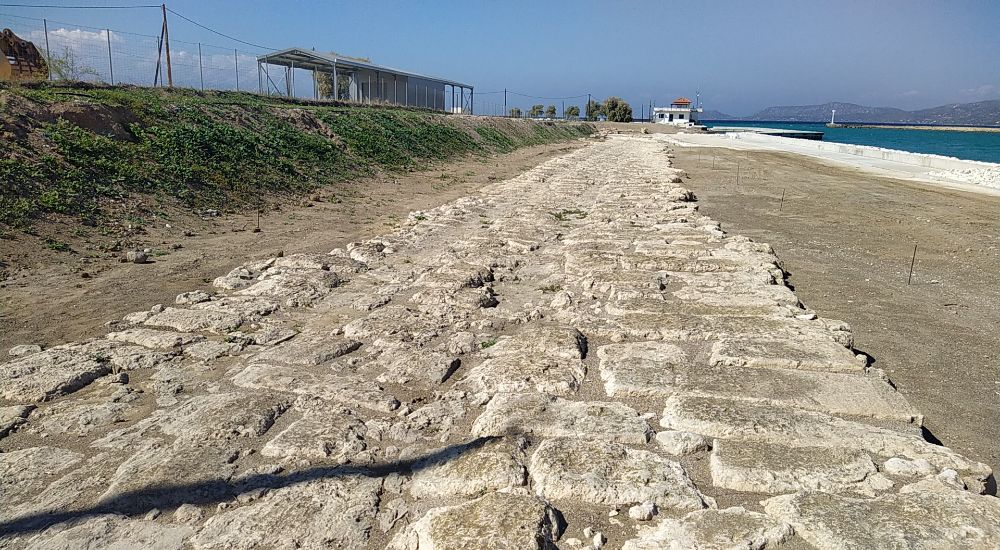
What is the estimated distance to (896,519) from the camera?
7.39ft

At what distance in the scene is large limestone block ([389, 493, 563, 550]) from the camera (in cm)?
213

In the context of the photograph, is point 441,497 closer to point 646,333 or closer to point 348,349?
point 348,349

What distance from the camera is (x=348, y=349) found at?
408cm

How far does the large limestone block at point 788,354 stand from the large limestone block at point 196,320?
3.58m

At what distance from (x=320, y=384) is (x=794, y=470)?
2611mm

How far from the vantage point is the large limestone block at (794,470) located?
8.29 ft

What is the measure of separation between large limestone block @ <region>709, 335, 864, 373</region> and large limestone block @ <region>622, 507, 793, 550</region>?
59.4 inches

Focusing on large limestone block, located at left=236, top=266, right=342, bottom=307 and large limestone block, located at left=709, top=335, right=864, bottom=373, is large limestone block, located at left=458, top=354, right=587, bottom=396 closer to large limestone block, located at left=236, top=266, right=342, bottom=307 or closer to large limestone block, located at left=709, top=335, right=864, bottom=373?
large limestone block, located at left=709, top=335, right=864, bottom=373

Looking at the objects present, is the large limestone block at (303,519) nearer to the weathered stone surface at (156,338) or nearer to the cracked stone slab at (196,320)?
the weathered stone surface at (156,338)

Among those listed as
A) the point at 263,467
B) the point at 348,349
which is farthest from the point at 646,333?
the point at 263,467

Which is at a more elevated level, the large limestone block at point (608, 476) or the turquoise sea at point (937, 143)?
the turquoise sea at point (937, 143)

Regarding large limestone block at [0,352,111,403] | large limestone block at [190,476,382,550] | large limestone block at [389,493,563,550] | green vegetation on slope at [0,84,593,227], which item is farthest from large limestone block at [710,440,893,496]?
green vegetation on slope at [0,84,593,227]

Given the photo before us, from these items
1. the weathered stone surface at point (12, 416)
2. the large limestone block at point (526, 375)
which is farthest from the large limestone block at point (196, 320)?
the large limestone block at point (526, 375)

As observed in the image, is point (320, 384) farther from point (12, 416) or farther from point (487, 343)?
point (12, 416)
